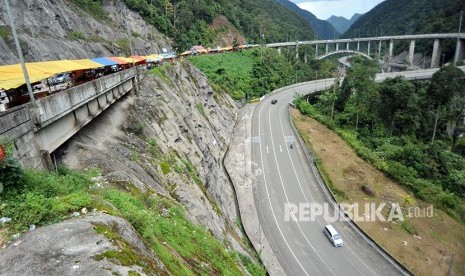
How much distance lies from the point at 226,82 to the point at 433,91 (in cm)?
4191

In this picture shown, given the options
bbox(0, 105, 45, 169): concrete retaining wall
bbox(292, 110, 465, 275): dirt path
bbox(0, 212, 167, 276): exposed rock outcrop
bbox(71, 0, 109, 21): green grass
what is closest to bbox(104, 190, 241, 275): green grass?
bbox(0, 212, 167, 276): exposed rock outcrop

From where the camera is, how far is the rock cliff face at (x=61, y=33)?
3409 cm

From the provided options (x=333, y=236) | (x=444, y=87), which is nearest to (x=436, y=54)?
(x=444, y=87)

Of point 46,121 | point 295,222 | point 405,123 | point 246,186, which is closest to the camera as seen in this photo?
point 46,121

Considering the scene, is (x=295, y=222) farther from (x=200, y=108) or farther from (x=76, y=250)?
(x=76, y=250)

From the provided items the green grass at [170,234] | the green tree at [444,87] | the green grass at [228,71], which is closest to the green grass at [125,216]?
the green grass at [170,234]

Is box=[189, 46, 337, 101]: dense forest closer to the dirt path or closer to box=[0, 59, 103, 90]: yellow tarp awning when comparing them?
the dirt path

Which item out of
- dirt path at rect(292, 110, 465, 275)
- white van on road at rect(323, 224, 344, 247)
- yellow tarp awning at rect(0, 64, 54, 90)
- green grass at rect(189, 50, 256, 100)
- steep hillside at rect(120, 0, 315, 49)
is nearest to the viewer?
yellow tarp awning at rect(0, 64, 54, 90)

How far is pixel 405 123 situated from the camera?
57000 millimetres

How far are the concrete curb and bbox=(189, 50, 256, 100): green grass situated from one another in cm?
1325

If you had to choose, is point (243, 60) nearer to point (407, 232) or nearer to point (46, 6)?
point (46, 6)

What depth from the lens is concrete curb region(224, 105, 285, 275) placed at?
26.9m

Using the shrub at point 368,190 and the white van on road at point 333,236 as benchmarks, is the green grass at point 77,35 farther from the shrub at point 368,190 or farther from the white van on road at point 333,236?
the shrub at point 368,190

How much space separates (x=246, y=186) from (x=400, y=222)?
17280 millimetres
